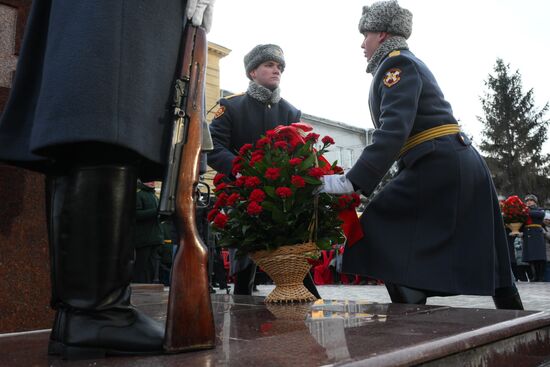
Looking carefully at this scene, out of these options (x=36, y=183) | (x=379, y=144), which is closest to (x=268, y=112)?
(x=379, y=144)

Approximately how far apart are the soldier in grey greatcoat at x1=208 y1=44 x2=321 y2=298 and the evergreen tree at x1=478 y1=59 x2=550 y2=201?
98.9 feet

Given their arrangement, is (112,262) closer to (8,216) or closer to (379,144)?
(8,216)

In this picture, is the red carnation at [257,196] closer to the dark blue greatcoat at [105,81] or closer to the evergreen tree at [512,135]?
the dark blue greatcoat at [105,81]

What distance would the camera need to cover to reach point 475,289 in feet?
9.09

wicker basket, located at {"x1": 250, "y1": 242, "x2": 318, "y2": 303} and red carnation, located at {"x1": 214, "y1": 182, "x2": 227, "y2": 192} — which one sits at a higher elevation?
red carnation, located at {"x1": 214, "y1": 182, "x2": 227, "y2": 192}

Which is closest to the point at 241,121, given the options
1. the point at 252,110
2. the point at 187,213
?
the point at 252,110

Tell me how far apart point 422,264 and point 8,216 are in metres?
1.94

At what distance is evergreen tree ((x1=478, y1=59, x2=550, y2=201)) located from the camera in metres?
31.9

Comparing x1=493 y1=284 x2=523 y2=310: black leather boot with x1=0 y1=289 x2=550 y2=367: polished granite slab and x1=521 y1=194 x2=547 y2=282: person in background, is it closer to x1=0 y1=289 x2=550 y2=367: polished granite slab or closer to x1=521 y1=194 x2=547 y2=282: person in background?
x1=0 y1=289 x2=550 y2=367: polished granite slab

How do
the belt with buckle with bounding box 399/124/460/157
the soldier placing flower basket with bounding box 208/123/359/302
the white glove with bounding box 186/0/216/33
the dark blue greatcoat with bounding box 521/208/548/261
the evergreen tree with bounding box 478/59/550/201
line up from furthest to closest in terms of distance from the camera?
the evergreen tree with bounding box 478/59/550/201, the dark blue greatcoat with bounding box 521/208/548/261, the soldier placing flower basket with bounding box 208/123/359/302, the belt with buckle with bounding box 399/124/460/157, the white glove with bounding box 186/0/216/33

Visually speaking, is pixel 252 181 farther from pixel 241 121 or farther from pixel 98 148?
pixel 98 148

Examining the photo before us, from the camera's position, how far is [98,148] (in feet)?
5.17

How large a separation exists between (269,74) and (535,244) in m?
9.46

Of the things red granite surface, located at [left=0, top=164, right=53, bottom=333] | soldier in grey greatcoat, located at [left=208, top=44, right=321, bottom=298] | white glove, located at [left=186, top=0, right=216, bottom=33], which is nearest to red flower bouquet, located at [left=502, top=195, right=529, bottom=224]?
soldier in grey greatcoat, located at [left=208, top=44, right=321, bottom=298]
